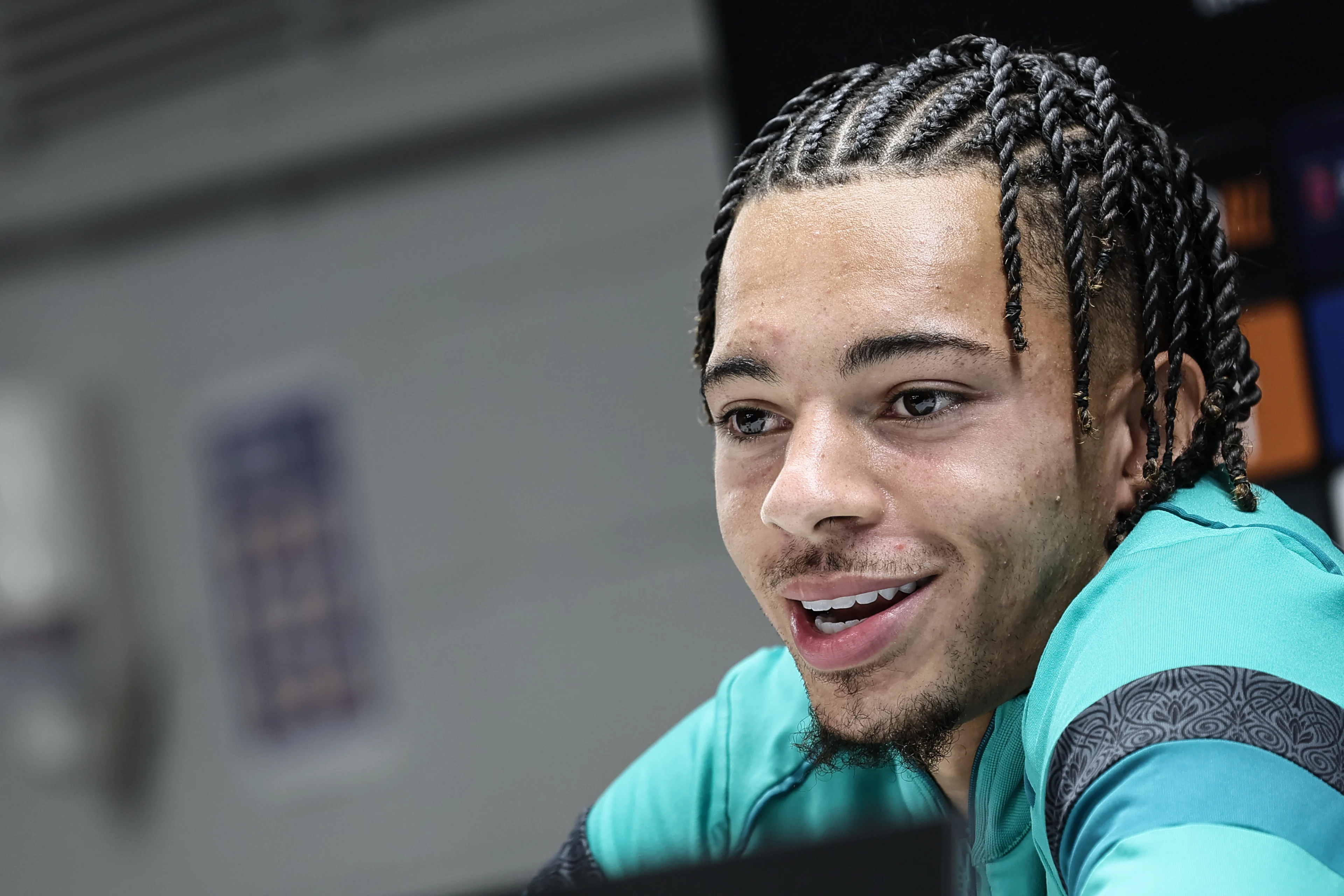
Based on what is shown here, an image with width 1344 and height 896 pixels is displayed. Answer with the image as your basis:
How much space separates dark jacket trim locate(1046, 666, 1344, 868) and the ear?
272mm

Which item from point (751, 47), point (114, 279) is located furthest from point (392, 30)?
point (751, 47)

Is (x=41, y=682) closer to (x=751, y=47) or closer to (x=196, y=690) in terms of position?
(x=196, y=690)

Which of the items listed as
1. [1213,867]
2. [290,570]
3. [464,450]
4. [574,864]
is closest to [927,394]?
[1213,867]

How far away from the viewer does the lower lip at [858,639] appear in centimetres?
93

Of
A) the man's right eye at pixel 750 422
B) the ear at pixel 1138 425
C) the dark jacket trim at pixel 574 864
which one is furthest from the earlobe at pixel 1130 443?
the dark jacket trim at pixel 574 864

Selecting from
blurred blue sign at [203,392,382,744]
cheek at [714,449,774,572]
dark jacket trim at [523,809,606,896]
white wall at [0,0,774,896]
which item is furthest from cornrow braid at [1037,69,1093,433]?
blurred blue sign at [203,392,382,744]

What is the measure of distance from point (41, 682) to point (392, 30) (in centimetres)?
168

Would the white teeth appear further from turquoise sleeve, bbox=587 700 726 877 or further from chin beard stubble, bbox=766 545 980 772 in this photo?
turquoise sleeve, bbox=587 700 726 877

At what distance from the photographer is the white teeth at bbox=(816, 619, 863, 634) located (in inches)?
37.8

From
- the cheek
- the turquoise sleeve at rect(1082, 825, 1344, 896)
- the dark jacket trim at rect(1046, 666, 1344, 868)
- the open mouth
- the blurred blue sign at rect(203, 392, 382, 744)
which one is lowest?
the blurred blue sign at rect(203, 392, 382, 744)

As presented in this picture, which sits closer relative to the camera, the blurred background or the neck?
the neck

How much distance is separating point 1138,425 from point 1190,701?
0.32 metres

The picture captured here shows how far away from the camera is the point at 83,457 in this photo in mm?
3334

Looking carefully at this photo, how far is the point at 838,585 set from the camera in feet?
3.08
